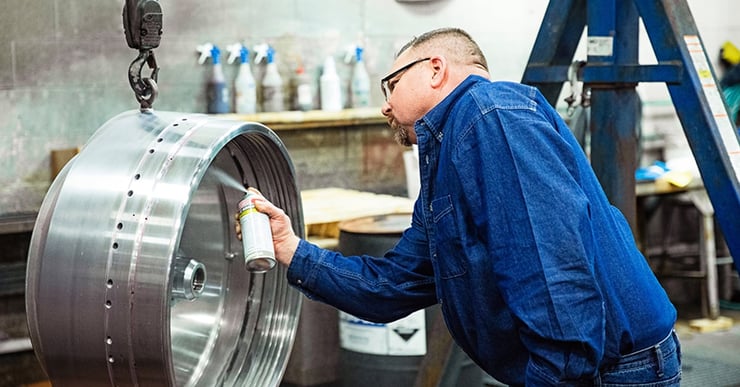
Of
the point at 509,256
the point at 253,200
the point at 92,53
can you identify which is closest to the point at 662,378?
the point at 509,256

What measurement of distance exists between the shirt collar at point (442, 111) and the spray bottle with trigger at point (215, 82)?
329cm

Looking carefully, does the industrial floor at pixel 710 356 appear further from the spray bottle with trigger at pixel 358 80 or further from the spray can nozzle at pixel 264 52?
the spray can nozzle at pixel 264 52

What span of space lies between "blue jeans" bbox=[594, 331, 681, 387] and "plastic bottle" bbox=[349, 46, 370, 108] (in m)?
3.73

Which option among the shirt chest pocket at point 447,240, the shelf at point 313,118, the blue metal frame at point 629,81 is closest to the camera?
the shirt chest pocket at point 447,240

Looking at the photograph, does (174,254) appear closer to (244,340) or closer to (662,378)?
(244,340)

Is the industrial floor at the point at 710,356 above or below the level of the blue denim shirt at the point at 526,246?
below

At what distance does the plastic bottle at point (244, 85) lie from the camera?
17.6 feet

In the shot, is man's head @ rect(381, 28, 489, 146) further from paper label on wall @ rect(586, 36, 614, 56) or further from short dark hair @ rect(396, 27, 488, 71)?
paper label on wall @ rect(586, 36, 614, 56)

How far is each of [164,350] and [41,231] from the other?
36cm

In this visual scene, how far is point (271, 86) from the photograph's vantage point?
18.0 ft

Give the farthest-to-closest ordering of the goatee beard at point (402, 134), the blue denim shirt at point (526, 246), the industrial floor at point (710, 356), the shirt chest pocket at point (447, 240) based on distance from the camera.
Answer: the industrial floor at point (710, 356), the goatee beard at point (402, 134), the shirt chest pocket at point (447, 240), the blue denim shirt at point (526, 246)

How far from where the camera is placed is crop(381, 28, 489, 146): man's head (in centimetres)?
220

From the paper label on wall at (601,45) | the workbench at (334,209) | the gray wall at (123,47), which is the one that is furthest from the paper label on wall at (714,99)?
the gray wall at (123,47)

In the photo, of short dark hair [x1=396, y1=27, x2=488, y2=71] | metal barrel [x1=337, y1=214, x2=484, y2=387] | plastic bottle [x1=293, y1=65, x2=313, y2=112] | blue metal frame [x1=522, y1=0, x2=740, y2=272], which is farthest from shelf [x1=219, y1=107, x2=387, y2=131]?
short dark hair [x1=396, y1=27, x2=488, y2=71]
